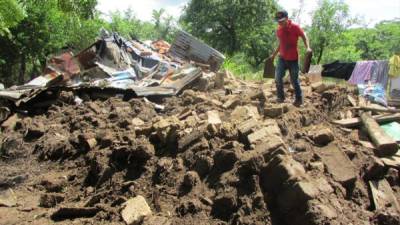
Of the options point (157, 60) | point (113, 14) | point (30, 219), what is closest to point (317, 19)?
point (113, 14)

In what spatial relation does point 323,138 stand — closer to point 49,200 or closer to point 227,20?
point 49,200

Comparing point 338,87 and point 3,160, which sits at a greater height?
point 338,87

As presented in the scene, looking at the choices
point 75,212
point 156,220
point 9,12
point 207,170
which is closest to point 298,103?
point 207,170

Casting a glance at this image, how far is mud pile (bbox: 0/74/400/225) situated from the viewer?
14.4 ft

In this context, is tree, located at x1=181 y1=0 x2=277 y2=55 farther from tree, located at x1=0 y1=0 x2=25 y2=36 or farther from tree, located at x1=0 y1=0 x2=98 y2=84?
tree, located at x1=0 y1=0 x2=25 y2=36

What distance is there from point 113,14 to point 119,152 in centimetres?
2605

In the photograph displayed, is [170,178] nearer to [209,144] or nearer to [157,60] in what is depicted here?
[209,144]

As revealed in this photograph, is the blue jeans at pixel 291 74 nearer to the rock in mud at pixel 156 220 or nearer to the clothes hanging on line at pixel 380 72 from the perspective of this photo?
the rock in mud at pixel 156 220

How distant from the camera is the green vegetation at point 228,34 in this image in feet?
56.8

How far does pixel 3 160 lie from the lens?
7.52 metres

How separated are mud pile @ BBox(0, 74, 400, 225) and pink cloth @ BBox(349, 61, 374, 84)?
20.6ft

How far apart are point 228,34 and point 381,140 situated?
2413 cm

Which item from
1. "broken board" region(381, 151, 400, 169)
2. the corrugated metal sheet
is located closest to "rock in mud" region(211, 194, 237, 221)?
"broken board" region(381, 151, 400, 169)

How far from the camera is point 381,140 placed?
5.70 metres
